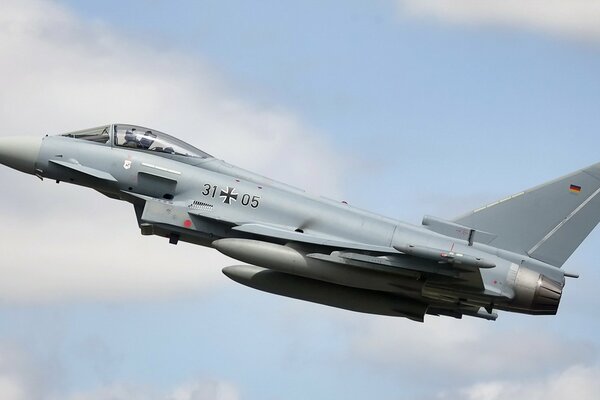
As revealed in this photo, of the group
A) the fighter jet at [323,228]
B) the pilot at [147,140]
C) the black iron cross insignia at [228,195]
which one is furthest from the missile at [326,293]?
the pilot at [147,140]

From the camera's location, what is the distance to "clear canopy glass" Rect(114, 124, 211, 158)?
26.4 m

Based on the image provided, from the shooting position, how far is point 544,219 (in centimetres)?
2636

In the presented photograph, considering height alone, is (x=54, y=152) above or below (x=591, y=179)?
below

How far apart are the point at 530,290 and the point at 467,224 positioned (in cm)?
234

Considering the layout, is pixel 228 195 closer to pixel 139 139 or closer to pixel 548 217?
pixel 139 139

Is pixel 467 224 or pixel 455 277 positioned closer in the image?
pixel 455 277

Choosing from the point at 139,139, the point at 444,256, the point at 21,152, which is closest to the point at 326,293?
the point at 444,256

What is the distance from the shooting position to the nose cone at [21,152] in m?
26.1

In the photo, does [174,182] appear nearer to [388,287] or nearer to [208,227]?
[208,227]

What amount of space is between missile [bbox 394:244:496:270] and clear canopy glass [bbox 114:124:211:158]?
17.9 feet

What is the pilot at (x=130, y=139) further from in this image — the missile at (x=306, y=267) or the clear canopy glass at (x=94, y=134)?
the missile at (x=306, y=267)

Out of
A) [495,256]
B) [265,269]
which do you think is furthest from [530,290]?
[265,269]

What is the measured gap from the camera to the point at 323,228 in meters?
25.7

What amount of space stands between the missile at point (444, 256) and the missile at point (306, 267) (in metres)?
1.34
